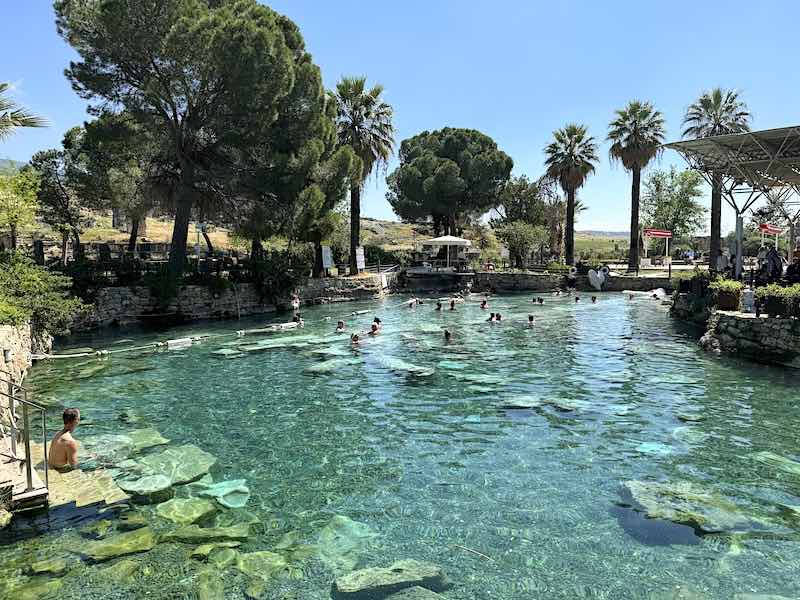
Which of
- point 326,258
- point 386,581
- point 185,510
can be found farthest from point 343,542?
point 326,258

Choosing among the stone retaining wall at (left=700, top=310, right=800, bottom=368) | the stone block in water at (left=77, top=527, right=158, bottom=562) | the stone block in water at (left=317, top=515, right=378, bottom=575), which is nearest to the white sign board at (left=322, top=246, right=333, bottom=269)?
the stone retaining wall at (left=700, top=310, right=800, bottom=368)

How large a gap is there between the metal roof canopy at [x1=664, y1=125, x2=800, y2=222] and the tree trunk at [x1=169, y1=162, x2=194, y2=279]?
21.7 meters

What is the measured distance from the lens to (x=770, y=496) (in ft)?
25.9

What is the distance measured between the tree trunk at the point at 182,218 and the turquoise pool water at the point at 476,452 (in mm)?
8998

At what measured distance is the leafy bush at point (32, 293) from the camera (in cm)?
1689

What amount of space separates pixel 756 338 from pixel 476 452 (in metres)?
11.6

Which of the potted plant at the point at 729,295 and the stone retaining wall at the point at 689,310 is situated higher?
the potted plant at the point at 729,295

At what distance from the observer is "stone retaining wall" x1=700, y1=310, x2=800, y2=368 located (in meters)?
15.6

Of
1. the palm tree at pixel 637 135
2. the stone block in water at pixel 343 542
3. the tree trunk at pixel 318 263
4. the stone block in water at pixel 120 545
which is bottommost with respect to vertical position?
the stone block in water at pixel 343 542

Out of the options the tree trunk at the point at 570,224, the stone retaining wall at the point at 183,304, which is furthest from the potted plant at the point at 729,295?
the tree trunk at the point at 570,224

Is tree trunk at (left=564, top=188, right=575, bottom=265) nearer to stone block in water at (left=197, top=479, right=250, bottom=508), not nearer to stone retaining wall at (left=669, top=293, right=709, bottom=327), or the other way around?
stone retaining wall at (left=669, top=293, right=709, bottom=327)

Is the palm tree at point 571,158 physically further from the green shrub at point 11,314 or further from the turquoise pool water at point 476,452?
the green shrub at point 11,314

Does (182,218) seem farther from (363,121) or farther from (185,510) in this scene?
(185,510)

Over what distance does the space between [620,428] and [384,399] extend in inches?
209
